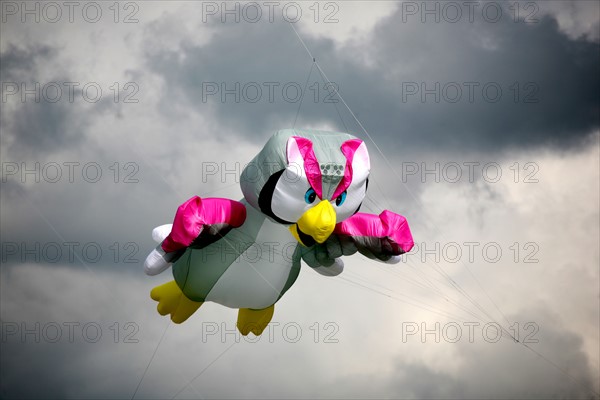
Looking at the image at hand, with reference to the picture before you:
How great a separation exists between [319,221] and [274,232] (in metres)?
2.01

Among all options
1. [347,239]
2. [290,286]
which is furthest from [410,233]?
[290,286]

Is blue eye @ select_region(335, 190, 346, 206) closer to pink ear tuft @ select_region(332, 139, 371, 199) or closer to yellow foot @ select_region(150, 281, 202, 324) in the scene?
pink ear tuft @ select_region(332, 139, 371, 199)

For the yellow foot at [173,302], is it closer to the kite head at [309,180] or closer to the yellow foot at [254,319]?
the yellow foot at [254,319]

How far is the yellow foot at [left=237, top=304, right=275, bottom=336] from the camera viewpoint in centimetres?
2364

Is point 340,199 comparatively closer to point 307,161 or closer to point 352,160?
point 352,160

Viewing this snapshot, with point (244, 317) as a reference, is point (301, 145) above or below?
above

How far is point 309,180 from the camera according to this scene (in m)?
20.4

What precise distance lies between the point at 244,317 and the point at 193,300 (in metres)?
1.28

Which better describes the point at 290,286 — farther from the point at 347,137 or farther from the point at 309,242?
the point at 347,137

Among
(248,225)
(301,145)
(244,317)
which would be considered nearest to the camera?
(301,145)

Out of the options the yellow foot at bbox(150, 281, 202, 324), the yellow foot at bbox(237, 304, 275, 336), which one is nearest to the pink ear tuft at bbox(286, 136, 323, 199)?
the yellow foot at bbox(237, 304, 275, 336)

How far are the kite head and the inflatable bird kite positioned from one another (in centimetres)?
2

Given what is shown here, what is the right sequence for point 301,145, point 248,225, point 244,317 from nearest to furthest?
point 301,145, point 248,225, point 244,317

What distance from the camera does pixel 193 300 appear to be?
23.0m
